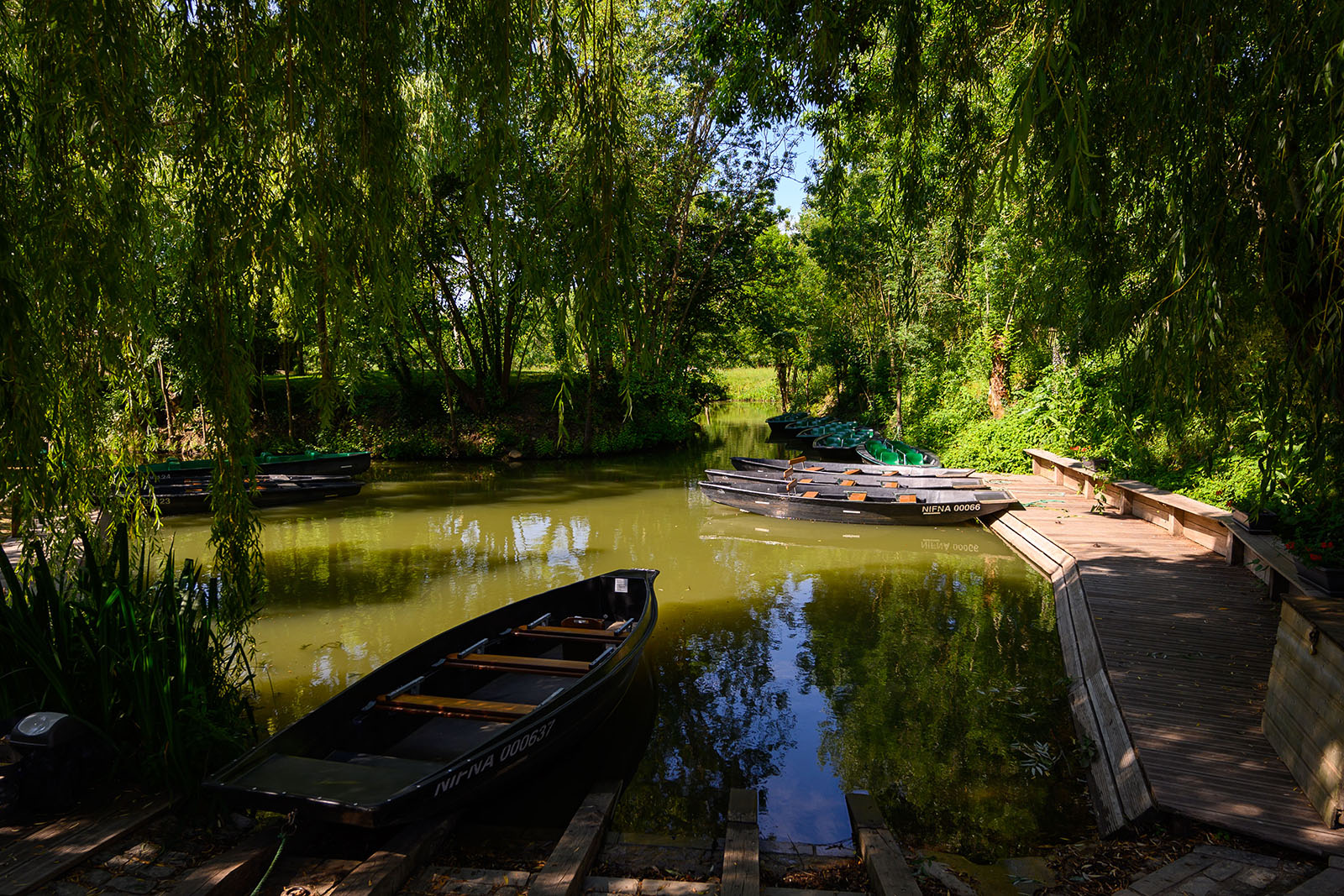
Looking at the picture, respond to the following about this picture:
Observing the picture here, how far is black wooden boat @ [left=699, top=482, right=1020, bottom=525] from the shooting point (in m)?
12.8

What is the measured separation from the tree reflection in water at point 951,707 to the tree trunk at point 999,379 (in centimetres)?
946

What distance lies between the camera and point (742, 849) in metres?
3.70

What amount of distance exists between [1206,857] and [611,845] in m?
2.86

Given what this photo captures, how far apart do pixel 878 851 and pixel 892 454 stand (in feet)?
49.2

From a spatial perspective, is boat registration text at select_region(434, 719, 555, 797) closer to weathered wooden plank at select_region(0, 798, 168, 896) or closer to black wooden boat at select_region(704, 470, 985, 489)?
weathered wooden plank at select_region(0, 798, 168, 896)

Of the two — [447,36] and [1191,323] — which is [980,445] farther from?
[447,36]

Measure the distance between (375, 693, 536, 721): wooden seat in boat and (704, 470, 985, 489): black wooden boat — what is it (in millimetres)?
9993

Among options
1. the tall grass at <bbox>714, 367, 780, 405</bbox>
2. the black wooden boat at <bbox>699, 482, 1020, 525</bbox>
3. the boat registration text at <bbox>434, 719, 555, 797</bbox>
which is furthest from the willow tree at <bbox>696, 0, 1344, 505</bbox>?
the tall grass at <bbox>714, 367, 780, 405</bbox>

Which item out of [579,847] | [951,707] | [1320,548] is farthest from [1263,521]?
[579,847]

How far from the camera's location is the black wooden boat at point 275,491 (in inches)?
549

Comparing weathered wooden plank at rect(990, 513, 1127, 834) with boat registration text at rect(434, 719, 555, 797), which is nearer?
boat registration text at rect(434, 719, 555, 797)

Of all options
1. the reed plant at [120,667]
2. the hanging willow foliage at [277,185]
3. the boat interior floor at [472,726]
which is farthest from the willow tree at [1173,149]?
the reed plant at [120,667]

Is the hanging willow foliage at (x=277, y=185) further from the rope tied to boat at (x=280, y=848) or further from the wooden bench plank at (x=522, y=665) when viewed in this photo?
the wooden bench plank at (x=522, y=665)

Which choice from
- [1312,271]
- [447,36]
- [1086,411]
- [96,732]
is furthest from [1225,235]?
[1086,411]
